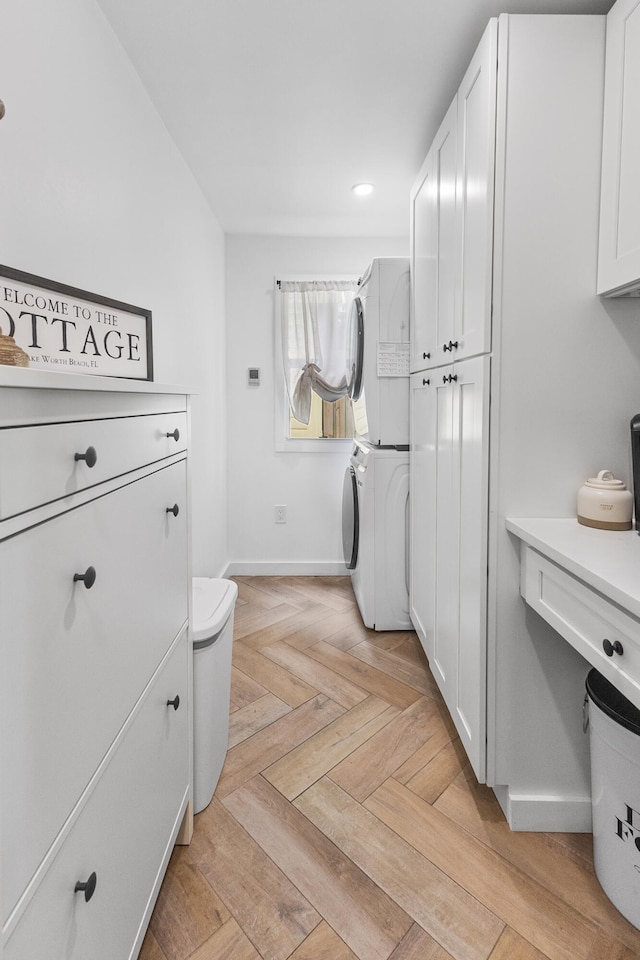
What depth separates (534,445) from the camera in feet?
4.65

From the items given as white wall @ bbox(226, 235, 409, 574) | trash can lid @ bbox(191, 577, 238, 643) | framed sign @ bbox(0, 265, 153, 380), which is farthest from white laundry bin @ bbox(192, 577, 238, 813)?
white wall @ bbox(226, 235, 409, 574)

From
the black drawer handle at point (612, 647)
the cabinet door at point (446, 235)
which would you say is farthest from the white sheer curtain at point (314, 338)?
the black drawer handle at point (612, 647)

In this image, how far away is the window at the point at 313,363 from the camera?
361cm

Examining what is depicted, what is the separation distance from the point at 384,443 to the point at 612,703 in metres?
1.66

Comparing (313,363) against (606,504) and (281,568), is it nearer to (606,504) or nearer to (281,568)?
(281,568)

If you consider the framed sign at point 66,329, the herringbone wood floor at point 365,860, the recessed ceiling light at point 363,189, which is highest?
the recessed ceiling light at point 363,189

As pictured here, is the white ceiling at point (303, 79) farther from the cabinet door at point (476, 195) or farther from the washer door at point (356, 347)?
the washer door at point (356, 347)

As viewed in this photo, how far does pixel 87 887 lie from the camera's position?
763mm

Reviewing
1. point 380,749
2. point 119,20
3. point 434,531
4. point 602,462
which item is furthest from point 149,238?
point 380,749

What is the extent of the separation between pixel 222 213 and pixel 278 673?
2656 millimetres

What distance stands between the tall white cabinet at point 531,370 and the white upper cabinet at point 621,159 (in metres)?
0.04

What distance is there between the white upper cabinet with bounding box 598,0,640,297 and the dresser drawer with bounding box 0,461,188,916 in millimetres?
1210

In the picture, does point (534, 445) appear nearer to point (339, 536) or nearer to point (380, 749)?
point (380, 749)

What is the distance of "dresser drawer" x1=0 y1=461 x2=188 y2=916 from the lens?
0.59 meters
